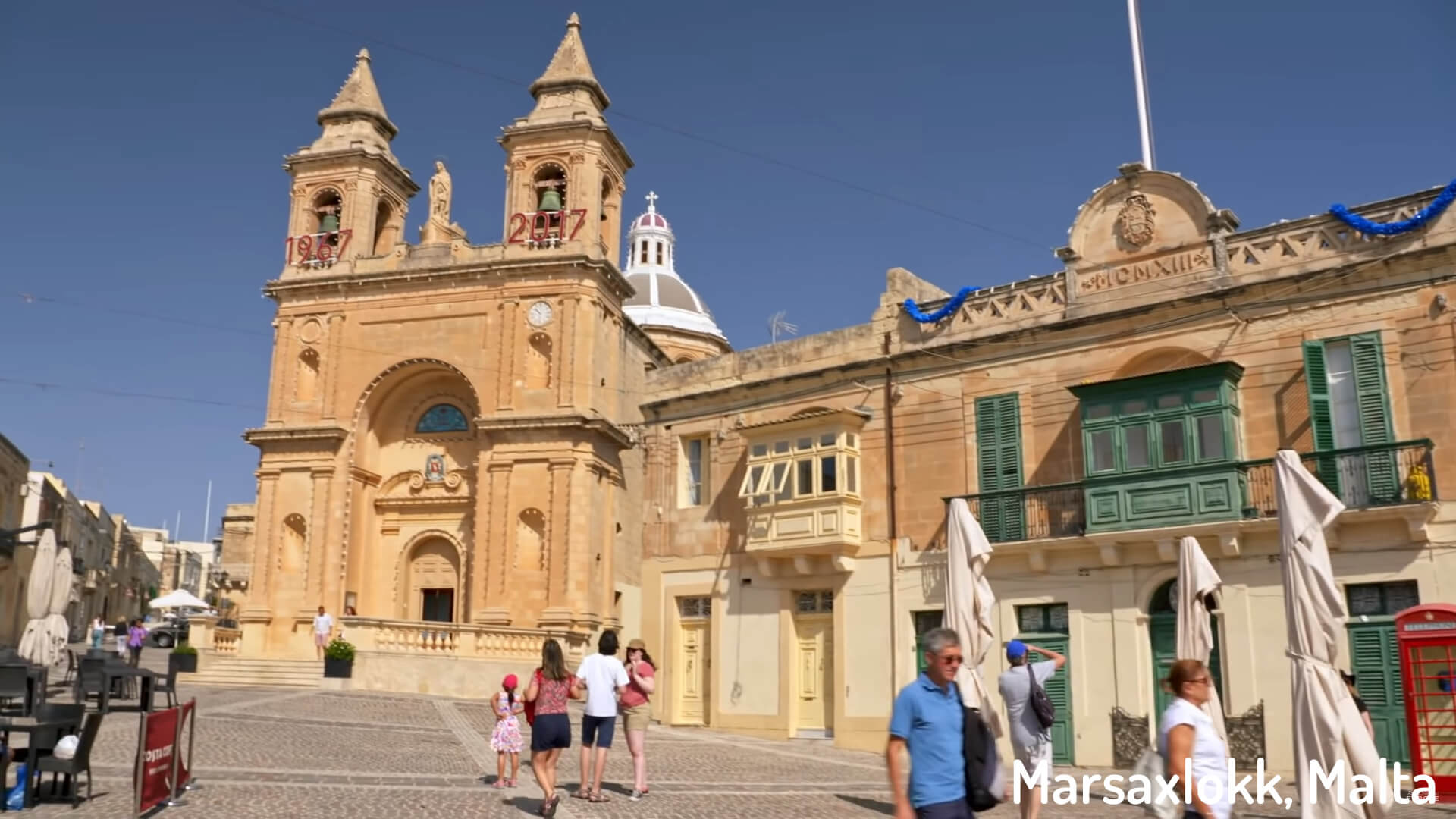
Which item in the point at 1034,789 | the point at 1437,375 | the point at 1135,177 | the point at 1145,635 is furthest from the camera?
the point at 1135,177

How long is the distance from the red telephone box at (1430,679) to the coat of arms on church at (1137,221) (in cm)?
864

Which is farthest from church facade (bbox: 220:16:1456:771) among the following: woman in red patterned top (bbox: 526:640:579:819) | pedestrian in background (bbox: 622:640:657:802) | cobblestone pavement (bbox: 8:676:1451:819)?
woman in red patterned top (bbox: 526:640:579:819)

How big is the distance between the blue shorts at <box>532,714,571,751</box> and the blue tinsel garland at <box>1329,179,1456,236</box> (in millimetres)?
14732

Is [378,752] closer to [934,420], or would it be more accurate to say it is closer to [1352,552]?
[934,420]

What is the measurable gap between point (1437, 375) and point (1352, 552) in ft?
9.54

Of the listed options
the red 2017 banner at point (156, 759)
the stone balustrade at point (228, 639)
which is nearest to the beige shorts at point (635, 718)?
the red 2017 banner at point (156, 759)

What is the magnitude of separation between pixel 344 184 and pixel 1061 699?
27.4 meters

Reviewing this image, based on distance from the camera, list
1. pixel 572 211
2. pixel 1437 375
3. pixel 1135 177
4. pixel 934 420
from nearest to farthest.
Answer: pixel 1437 375, pixel 1135 177, pixel 934 420, pixel 572 211

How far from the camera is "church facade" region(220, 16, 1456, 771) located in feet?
61.6

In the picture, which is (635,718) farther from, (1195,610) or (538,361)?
(538,361)

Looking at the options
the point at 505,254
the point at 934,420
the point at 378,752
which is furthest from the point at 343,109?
the point at 378,752

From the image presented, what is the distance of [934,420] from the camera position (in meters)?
23.5

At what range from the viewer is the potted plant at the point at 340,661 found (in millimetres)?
28125

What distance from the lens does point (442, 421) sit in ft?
123
